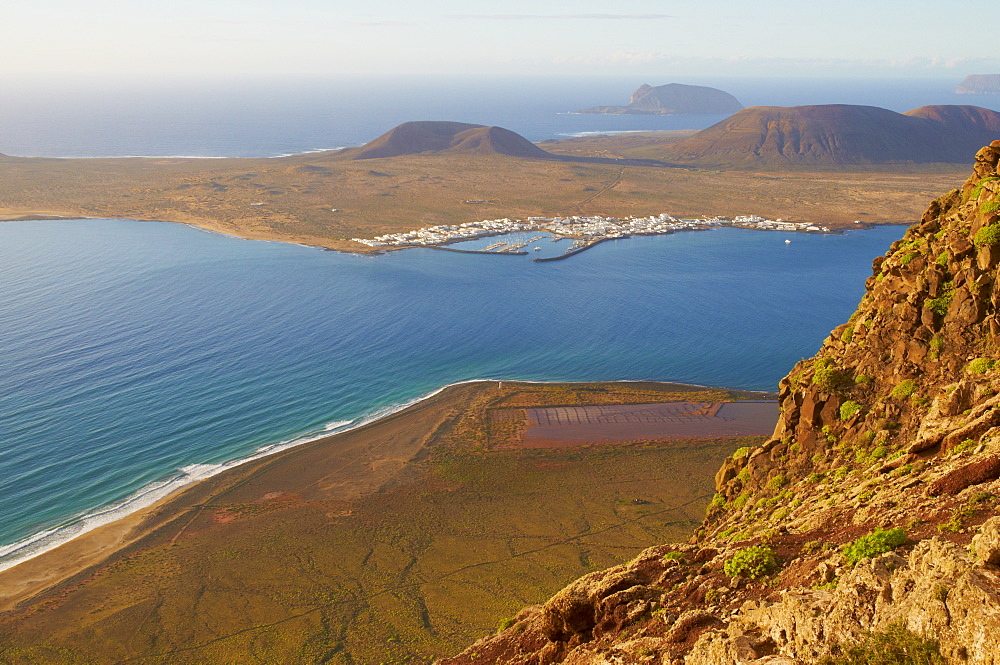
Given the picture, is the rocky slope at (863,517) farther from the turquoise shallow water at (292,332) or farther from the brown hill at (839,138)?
the brown hill at (839,138)

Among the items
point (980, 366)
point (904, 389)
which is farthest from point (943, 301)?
point (904, 389)

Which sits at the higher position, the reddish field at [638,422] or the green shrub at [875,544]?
the green shrub at [875,544]

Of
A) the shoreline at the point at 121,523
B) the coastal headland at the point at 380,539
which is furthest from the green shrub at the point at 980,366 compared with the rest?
the shoreline at the point at 121,523

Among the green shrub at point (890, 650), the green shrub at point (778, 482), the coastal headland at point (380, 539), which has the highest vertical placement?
the green shrub at point (890, 650)

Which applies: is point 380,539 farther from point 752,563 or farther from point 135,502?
point 752,563

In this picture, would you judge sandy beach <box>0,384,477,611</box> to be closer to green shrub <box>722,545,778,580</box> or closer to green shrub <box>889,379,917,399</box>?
green shrub <box>722,545,778,580</box>

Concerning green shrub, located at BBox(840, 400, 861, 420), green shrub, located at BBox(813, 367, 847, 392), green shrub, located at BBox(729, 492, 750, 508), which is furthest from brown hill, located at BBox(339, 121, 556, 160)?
green shrub, located at BBox(840, 400, 861, 420)

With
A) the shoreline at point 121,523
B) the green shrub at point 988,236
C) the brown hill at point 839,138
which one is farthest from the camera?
the brown hill at point 839,138

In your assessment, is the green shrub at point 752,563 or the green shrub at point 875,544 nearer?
the green shrub at point 875,544
